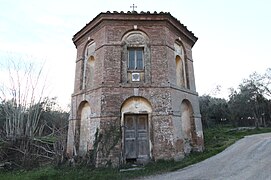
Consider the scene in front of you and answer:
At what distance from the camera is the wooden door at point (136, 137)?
1021 cm

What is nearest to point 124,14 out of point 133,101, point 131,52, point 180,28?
point 131,52

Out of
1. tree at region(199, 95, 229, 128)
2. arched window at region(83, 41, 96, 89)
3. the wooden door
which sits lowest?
the wooden door

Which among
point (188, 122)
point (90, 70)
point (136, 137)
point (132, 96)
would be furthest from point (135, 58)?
point (188, 122)

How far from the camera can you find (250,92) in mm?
32875

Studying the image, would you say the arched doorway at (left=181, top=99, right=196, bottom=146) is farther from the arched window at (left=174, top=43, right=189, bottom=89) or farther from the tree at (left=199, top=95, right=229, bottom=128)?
the tree at (left=199, top=95, right=229, bottom=128)

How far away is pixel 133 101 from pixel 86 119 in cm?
326

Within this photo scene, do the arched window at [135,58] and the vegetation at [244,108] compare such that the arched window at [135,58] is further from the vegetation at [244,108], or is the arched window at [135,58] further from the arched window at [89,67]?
the vegetation at [244,108]

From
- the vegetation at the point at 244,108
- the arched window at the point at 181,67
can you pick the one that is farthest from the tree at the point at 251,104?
the arched window at the point at 181,67

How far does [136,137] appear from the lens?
1040 centimetres

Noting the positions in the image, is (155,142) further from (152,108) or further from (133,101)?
(133,101)

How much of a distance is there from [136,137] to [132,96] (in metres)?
2.13

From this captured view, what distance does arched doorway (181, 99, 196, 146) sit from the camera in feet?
39.6

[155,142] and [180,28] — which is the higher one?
[180,28]

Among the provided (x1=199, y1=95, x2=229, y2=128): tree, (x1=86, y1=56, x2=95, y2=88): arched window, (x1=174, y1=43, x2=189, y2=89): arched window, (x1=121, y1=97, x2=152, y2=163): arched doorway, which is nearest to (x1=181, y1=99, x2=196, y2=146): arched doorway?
(x1=174, y1=43, x2=189, y2=89): arched window
